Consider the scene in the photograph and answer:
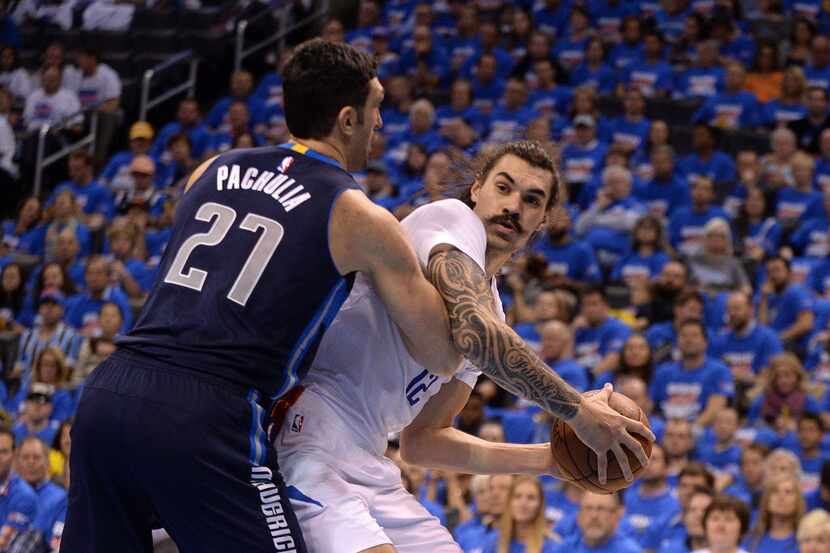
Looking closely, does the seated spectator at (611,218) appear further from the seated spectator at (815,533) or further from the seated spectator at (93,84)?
the seated spectator at (93,84)

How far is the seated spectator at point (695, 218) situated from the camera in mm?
11500

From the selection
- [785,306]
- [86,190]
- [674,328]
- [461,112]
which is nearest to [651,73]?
[461,112]

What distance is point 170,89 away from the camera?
16.4 metres

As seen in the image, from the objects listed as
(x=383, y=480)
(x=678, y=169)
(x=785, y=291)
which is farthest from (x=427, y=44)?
(x=383, y=480)

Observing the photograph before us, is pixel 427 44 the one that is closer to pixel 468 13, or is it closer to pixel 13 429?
pixel 468 13

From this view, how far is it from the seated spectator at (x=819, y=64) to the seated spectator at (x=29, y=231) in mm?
7511

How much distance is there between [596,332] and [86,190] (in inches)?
254

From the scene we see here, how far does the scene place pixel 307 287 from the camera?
345 cm

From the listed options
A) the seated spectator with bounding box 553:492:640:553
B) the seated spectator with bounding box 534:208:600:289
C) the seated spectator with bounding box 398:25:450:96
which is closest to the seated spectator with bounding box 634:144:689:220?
the seated spectator with bounding box 534:208:600:289

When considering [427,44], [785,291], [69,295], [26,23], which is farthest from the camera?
[26,23]

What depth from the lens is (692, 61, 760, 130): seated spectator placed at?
13.1 metres

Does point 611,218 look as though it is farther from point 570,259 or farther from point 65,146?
point 65,146

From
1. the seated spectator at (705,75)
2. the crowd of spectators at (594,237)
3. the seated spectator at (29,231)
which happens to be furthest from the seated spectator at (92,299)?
Result: the seated spectator at (705,75)

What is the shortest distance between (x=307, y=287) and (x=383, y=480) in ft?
2.27
